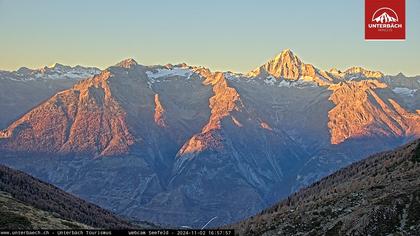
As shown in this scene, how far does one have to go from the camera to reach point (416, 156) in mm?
105562

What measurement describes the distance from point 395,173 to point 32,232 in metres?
69.9

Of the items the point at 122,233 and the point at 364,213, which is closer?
the point at 122,233

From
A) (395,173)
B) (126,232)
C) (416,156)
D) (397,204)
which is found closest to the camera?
(126,232)

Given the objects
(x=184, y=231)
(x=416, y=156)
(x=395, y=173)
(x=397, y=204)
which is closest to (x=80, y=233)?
(x=184, y=231)

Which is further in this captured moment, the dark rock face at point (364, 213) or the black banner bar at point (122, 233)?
the dark rock face at point (364, 213)

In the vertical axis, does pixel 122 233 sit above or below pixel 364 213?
above

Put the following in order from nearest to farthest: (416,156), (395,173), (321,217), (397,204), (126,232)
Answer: (126,232)
(397,204)
(321,217)
(395,173)
(416,156)

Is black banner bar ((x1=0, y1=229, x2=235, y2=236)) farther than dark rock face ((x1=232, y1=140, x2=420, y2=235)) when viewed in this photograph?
No

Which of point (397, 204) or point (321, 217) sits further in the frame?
point (321, 217)

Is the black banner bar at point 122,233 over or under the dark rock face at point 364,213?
over

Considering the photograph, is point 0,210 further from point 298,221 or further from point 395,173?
point 395,173

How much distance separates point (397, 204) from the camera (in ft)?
245

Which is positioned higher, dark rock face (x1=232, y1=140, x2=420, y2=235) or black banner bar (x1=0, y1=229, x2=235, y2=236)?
black banner bar (x1=0, y1=229, x2=235, y2=236)

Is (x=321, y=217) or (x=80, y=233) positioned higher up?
(x=80, y=233)
